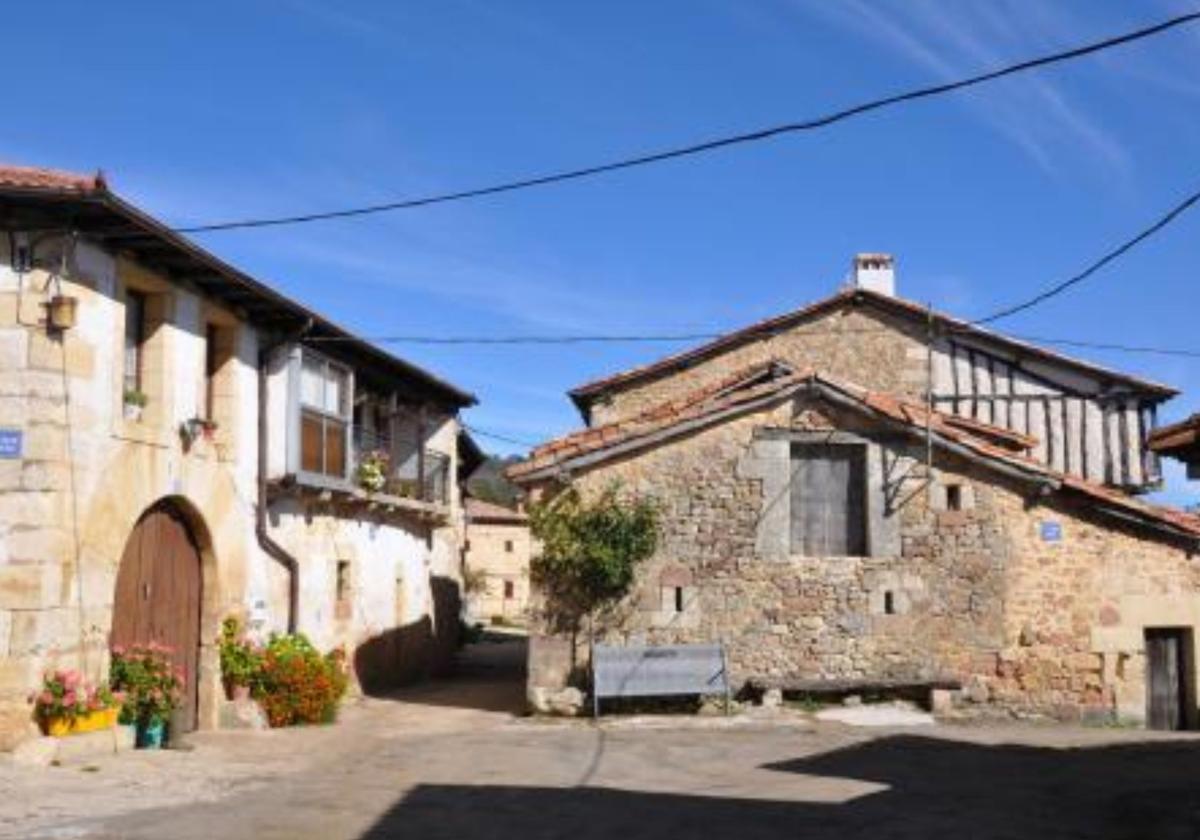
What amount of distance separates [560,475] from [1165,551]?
25.2 feet

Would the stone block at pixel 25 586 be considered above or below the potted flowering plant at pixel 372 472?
below

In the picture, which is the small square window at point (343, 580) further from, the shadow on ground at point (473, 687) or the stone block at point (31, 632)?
the stone block at point (31, 632)

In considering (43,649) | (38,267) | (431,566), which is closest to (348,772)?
(43,649)

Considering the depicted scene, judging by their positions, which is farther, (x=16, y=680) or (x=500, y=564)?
(x=500, y=564)

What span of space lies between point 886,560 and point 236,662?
7.97 m

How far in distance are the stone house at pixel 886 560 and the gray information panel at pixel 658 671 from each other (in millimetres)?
361

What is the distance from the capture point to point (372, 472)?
1906cm

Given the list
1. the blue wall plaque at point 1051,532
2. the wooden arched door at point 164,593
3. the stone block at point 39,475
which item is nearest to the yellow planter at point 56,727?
the wooden arched door at point 164,593

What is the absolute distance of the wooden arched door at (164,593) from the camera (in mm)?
12969

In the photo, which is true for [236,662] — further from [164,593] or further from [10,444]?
[10,444]

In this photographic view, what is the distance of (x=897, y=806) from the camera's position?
9.48 m

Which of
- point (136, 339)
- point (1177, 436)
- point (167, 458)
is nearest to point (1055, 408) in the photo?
point (1177, 436)

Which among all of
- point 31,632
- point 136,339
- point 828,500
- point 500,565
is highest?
point 136,339

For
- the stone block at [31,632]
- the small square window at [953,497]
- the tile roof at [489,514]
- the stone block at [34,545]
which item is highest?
the tile roof at [489,514]
